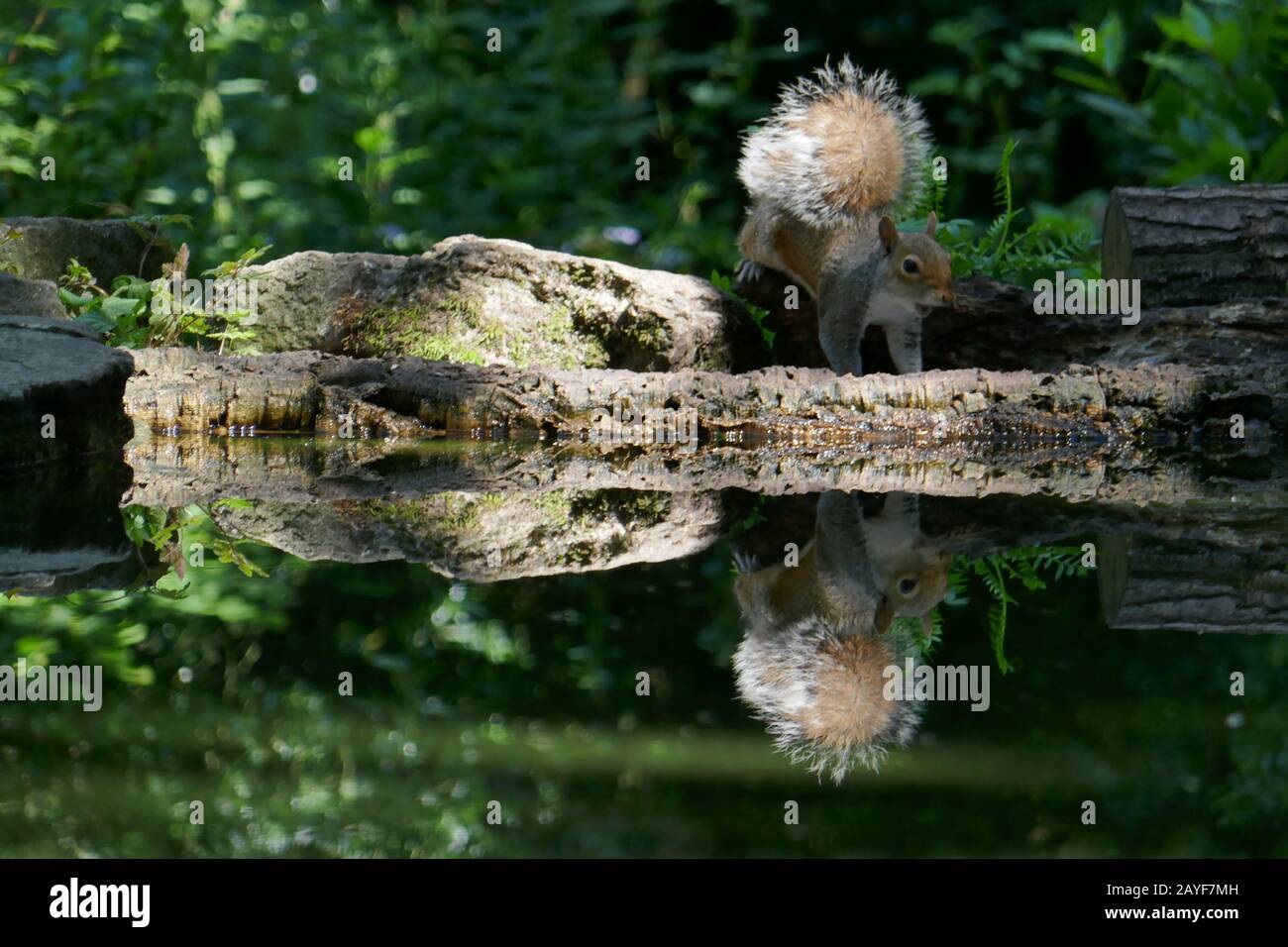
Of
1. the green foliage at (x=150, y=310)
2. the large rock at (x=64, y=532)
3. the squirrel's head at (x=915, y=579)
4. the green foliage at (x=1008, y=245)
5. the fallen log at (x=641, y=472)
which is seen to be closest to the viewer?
the squirrel's head at (x=915, y=579)

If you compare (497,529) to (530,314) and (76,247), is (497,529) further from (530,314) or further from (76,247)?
(76,247)

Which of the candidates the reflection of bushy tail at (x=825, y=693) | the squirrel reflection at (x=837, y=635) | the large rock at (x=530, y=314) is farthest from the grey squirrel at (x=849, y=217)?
the reflection of bushy tail at (x=825, y=693)

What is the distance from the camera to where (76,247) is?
5.54 metres

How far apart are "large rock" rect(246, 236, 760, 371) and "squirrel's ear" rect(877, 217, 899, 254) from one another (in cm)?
68

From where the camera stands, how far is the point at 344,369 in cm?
461

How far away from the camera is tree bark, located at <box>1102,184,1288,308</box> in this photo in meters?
4.95

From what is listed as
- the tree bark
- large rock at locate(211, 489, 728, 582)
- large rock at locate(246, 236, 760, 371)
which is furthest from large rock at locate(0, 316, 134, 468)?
the tree bark

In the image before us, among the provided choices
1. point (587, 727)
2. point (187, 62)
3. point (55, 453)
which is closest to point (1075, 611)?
point (587, 727)

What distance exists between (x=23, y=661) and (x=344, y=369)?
109 inches

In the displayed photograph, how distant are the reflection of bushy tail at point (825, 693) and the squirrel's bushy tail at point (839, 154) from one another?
3.24m

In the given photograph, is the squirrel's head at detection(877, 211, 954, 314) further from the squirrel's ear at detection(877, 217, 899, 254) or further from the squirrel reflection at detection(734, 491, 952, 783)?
the squirrel reflection at detection(734, 491, 952, 783)

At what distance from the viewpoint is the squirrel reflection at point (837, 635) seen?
1.66m

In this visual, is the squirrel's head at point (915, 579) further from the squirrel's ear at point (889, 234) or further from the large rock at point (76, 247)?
the large rock at point (76, 247)

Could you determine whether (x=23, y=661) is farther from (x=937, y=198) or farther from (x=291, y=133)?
(x=291, y=133)
